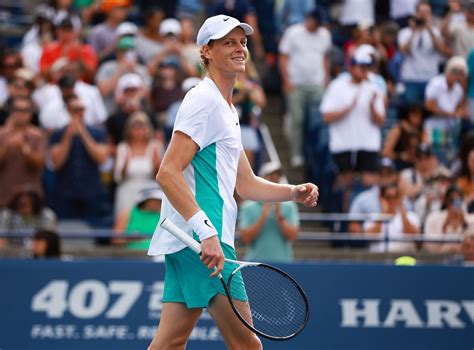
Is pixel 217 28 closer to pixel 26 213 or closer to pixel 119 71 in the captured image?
pixel 26 213

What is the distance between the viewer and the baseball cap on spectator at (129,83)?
44.2 feet

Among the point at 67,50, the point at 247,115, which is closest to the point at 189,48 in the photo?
the point at 67,50

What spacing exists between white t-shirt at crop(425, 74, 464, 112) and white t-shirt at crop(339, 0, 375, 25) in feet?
6.08

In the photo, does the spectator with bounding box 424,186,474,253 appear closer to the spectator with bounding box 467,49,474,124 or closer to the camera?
the spectator with bounding box 467,49,474,124

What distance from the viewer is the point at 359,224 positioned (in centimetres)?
1263

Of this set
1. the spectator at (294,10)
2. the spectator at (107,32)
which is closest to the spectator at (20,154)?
the spectator at (107,32)

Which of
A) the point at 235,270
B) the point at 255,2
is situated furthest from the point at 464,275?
the point at 255,2

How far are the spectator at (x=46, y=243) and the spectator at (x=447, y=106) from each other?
5363 mm

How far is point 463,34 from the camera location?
15883 millimetres

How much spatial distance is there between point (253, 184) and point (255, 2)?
10.7 meters

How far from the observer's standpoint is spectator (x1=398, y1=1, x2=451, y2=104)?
51.0 ft

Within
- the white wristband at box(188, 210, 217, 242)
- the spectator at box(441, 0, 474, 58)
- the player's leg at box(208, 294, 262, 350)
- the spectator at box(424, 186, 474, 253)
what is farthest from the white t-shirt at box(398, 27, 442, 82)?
the white wristband at box(188, 210, 217, 242)

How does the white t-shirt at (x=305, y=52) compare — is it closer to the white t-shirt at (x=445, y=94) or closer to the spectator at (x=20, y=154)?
the white t-shirt at (x=445, y=94)

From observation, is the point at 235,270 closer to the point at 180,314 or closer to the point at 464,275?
the point at 180,314
